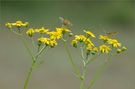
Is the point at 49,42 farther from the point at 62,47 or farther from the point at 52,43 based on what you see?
the point at 62,47

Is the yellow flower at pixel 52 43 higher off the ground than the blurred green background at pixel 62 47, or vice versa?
the yellow flower at pixel 52 43

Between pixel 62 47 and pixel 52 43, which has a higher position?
pixel 52 43

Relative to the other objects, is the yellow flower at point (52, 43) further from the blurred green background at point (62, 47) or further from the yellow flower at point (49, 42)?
the blurred green background at point (62, 47)

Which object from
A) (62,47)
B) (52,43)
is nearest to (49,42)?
(52,43)

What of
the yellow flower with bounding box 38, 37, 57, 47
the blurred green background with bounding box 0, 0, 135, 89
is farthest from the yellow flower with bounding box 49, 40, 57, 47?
the blurred green background with bounding box 0, 0, 135, 89

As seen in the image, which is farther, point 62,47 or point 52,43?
point 62,47

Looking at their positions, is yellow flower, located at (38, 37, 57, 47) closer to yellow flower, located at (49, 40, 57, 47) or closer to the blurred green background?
yellow flower, located at (49, 40, 57, 47)

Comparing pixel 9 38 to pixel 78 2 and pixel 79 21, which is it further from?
pixel 78 2

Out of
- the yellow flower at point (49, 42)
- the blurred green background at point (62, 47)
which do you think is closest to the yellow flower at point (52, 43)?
the yellow flower at point (49, 42)
